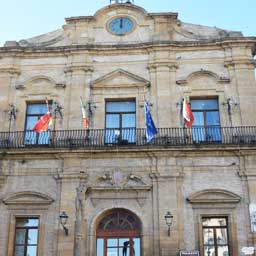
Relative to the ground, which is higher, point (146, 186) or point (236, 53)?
point (236, 53)

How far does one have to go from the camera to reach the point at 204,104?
18281mm

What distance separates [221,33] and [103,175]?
797 cm

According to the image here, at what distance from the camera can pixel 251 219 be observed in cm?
1559

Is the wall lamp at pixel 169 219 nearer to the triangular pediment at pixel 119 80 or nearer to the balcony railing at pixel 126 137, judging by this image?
the balcony railing at pixel 126 137

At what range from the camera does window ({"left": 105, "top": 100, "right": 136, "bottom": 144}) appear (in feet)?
57.6

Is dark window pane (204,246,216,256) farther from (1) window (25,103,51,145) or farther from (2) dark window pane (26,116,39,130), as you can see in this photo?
(2) dark window pane (26,116,39,130)

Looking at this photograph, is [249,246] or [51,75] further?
[51,75]

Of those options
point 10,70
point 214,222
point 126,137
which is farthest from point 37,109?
point 214,222

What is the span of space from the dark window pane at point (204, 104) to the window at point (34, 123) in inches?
229

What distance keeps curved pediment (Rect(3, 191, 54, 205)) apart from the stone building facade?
42mm

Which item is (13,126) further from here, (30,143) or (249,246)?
(249,246)

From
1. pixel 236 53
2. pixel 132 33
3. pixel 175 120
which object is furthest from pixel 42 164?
pixel 236 53

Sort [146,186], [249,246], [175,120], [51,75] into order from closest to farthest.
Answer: [249,246], [146,186], [175,120], [51,75]

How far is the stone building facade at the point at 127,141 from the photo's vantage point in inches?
627
